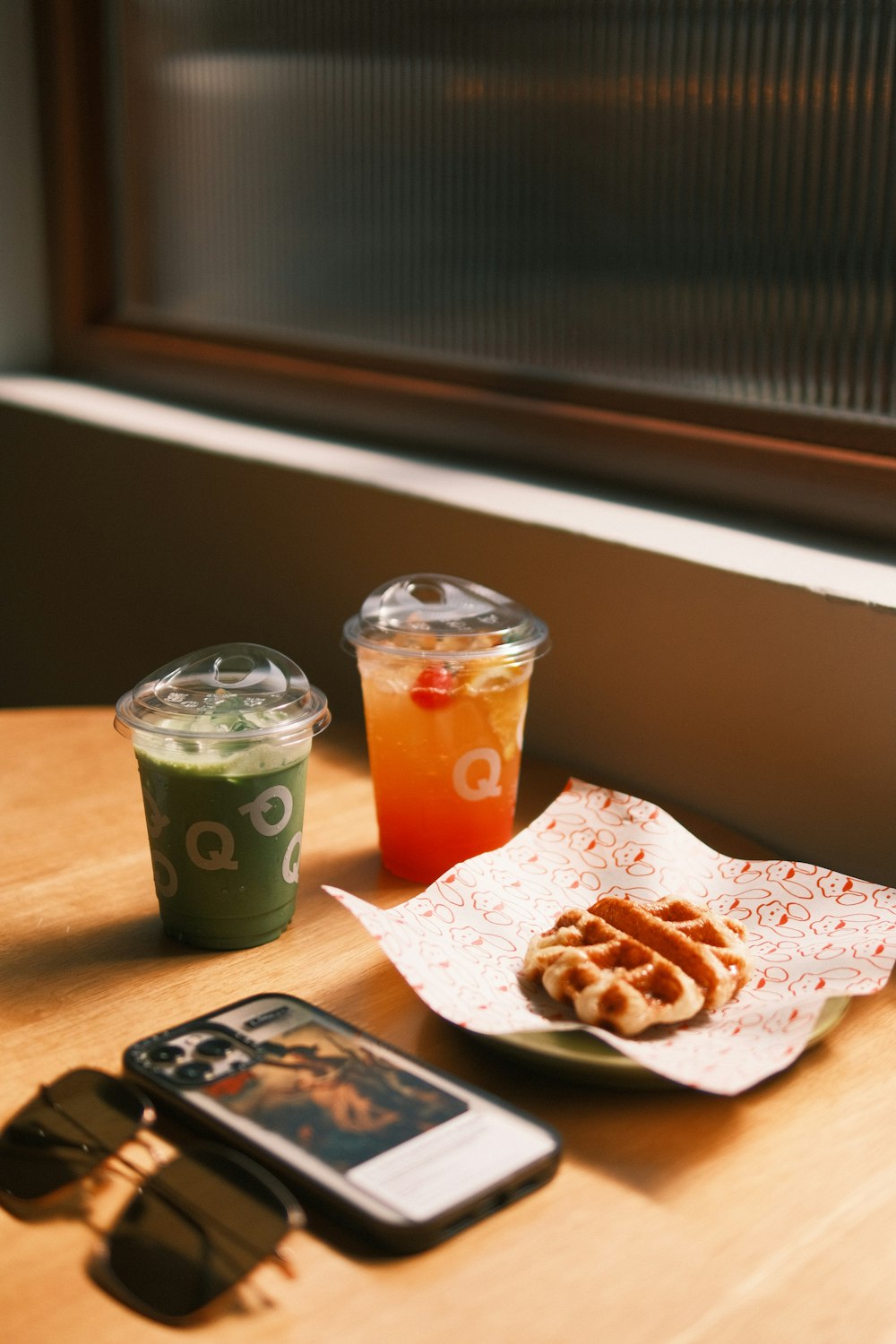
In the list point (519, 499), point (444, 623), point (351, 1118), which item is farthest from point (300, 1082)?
point (519, 499)

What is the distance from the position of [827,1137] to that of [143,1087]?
40 centimetres

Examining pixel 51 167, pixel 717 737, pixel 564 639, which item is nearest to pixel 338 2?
pixel 51 167

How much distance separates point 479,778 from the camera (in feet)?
3.43

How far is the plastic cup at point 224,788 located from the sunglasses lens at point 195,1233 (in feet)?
0.86

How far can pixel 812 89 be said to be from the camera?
1.30 metres

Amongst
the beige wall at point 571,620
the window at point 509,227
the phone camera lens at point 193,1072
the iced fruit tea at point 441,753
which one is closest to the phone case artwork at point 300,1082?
the phone camera lens at point 193,1072

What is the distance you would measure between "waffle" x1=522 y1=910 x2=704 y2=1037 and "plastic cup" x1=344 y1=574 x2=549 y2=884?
0.22 m

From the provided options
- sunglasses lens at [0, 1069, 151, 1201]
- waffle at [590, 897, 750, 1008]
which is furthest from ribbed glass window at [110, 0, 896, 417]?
sunglasses lens at [0, 1069, 151, 1201]

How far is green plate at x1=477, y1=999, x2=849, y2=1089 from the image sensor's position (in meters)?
0.76

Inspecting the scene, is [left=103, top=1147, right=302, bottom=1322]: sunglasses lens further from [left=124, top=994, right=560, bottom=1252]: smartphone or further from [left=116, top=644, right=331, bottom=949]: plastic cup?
[left=116, top=644, right=331, bottom=949]: plastic cup

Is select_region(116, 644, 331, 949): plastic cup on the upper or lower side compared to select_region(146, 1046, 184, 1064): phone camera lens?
upper

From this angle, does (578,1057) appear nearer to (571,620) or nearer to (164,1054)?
(164,1054)

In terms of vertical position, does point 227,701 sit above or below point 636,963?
above

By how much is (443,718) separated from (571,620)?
0.34m
